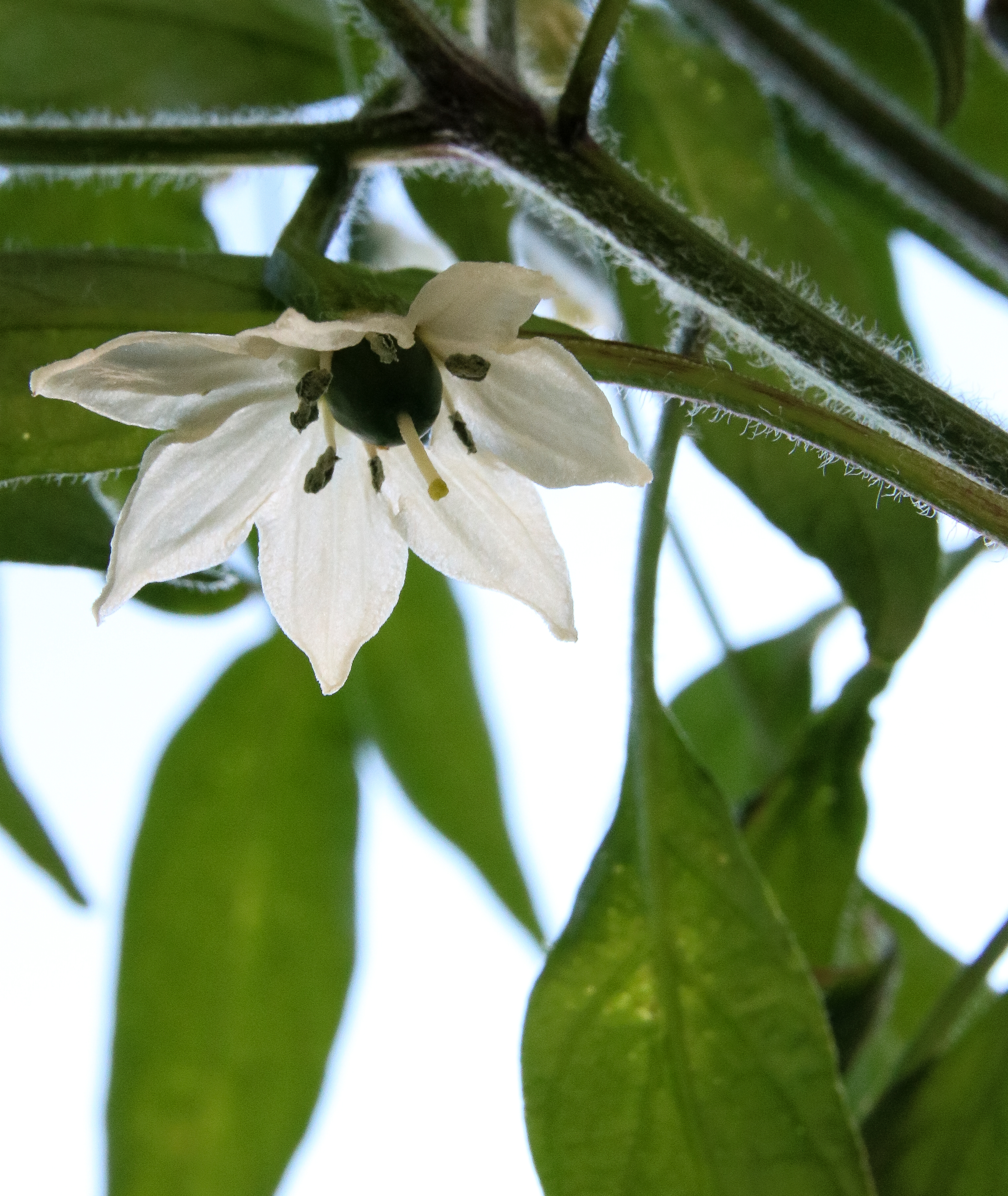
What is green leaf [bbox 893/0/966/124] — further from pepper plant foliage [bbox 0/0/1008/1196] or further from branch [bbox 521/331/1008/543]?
branch [bbox 521/331/1008/543]

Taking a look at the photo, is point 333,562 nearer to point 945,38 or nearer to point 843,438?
point 843,438

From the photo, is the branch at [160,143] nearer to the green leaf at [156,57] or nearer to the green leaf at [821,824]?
the green leaf at [156,57]

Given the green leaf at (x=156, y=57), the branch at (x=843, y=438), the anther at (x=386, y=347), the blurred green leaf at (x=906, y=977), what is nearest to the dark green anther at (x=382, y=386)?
the anther at (x=386, y=347)

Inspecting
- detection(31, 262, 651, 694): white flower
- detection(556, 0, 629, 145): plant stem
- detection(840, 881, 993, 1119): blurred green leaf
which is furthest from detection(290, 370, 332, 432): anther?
detection(840, 881, 993, 1119): blurred green leaf

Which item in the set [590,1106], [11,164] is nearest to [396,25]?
[11,164]

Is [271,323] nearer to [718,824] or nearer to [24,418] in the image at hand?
[24,418]
